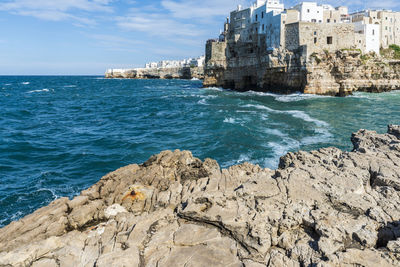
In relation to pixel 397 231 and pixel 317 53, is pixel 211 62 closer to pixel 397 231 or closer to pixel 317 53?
pixel 317 53

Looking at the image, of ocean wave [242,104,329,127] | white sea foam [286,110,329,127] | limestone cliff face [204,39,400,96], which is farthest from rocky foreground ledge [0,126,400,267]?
limestone cliff face [204,39,400,96]

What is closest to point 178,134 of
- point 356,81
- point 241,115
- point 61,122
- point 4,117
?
point 241,115

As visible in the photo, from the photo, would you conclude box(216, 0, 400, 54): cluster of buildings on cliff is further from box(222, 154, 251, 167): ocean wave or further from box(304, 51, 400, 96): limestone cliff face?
box(222, 154, 251, 167): ocean wave

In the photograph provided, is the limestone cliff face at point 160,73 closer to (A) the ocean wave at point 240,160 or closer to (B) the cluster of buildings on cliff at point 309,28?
(B) the cluster of buildings on cliff at point 309,28

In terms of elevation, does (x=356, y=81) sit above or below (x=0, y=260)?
above

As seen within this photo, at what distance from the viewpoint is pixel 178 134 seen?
23344 mm

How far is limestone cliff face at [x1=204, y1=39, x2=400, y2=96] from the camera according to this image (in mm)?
42500

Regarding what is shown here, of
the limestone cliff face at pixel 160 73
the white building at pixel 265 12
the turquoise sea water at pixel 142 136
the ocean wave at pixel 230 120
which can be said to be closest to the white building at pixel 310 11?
the white building at pixel 265 12

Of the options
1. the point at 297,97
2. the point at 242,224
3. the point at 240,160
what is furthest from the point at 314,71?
the point at 242,224

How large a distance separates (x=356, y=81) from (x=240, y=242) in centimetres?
4756

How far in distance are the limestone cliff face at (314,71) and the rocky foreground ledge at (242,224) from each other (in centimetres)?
3576

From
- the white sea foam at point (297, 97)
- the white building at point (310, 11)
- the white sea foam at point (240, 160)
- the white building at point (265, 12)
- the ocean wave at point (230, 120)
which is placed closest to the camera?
the white sea foam at point (240, 160)

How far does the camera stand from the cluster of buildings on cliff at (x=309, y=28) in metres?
42.2

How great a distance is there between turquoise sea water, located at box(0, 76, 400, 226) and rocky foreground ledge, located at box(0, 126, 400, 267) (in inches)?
193
